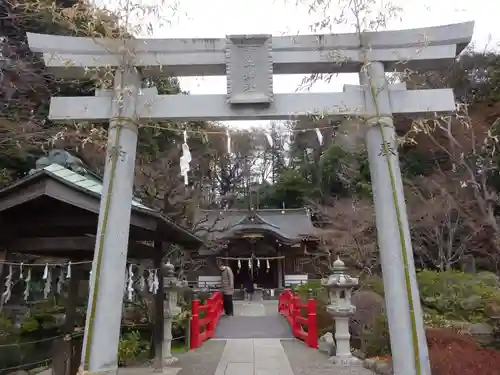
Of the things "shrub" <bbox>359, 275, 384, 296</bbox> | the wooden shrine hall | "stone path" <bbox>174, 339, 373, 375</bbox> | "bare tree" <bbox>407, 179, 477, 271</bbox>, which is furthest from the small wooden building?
the wooden shrine hall

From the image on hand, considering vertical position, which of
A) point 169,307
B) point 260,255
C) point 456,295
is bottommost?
point 169,307

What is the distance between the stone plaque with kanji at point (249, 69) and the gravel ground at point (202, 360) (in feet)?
16.6

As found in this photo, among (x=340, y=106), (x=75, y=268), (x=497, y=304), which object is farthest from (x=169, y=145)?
(x=340, y=106)

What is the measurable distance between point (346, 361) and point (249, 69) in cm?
617

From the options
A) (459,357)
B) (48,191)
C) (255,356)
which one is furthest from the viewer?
(255,356)

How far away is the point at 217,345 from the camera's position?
9.96 meters

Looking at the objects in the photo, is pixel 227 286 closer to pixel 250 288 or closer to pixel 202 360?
pixel 202 360

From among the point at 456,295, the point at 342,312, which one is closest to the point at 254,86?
the point at 342,312

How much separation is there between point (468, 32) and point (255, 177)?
122 ft

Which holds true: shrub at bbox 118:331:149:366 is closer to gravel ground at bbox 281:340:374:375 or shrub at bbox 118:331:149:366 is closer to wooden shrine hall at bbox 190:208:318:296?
gravel ground at bbox 281:340:374:375

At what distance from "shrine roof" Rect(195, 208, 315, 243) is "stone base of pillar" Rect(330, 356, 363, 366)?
15.5 meters

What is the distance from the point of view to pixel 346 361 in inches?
305

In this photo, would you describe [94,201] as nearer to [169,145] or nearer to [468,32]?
[468,32]

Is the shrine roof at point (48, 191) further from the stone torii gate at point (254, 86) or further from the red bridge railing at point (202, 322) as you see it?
the red bridge railing at point (202, 322)
